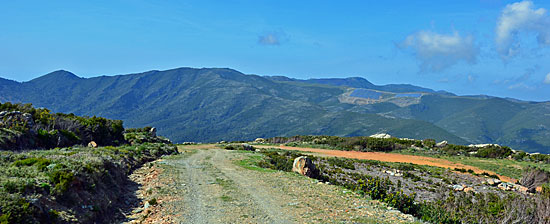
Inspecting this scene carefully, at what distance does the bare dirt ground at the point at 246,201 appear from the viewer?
34.0 ft

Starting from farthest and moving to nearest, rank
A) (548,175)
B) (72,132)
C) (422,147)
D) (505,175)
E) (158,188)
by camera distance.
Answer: (422,147) → (505,175) → (72,132) → (548,175) → (158,188)

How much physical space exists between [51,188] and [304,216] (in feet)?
24.5

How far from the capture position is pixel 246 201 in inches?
488

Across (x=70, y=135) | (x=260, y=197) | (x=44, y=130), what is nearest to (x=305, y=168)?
(x=260, y=197)

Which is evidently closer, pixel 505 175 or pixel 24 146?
pixel 24 146

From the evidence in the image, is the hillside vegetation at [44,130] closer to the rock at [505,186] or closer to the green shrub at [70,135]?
the green shrub at [70,135]

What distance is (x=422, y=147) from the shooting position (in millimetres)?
48875

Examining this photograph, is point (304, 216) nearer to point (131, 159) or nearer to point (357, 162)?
point (131, 159)

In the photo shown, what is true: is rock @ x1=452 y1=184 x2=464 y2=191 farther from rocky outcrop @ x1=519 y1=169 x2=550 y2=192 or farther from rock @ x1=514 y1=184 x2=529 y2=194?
rocky outcrop @ x1=519 y1=169 x2=550 y2=192

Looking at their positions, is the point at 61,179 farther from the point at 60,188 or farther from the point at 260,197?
the point at 260,197

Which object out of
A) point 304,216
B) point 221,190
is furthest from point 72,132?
point 304,216

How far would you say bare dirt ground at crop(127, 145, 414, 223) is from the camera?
10352 mm

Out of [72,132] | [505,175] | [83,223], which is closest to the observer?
[83,223]

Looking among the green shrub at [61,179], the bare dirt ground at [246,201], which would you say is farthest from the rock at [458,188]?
the green shrub at [61,179]
